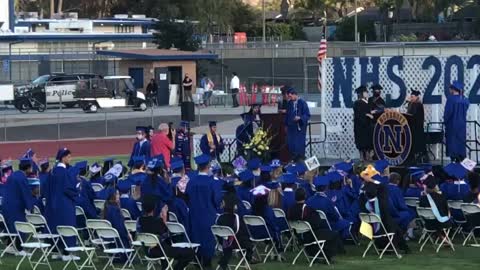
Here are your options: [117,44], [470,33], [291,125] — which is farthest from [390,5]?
[291,125]

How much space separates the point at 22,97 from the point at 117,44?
69.3ft

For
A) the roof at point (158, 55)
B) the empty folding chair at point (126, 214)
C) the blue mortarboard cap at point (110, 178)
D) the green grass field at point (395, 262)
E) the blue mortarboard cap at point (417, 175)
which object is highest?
the roof at point (158, 55)

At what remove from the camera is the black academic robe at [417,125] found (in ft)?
80.8

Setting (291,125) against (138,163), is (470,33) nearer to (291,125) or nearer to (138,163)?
(291,125)

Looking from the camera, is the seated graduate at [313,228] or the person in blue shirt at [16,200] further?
the person in blue shirt at [16,200]

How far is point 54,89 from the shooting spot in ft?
176

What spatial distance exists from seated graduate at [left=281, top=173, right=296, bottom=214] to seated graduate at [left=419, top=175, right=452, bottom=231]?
2.18 m

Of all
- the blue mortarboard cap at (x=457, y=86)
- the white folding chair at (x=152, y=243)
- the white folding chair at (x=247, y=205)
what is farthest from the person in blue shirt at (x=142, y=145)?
the white folding chair at (x=152, y=243)

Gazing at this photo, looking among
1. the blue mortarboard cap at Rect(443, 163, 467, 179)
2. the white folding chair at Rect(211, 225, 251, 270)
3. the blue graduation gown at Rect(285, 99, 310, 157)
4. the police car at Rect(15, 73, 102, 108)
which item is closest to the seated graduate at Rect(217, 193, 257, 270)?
the white folding chair at Rect(211, 225, 251, 270)

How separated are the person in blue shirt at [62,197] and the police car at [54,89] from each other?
35.4m

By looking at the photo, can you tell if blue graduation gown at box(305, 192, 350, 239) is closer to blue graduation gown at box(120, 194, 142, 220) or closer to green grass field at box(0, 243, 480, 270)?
green grass field at box(0, 243, 480, 270)

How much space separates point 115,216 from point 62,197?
1.19 meters

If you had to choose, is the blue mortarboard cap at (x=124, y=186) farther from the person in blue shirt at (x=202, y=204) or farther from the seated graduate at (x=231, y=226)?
the seated graduate at (x=231, y=226)

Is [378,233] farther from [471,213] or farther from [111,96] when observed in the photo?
[111,96]
